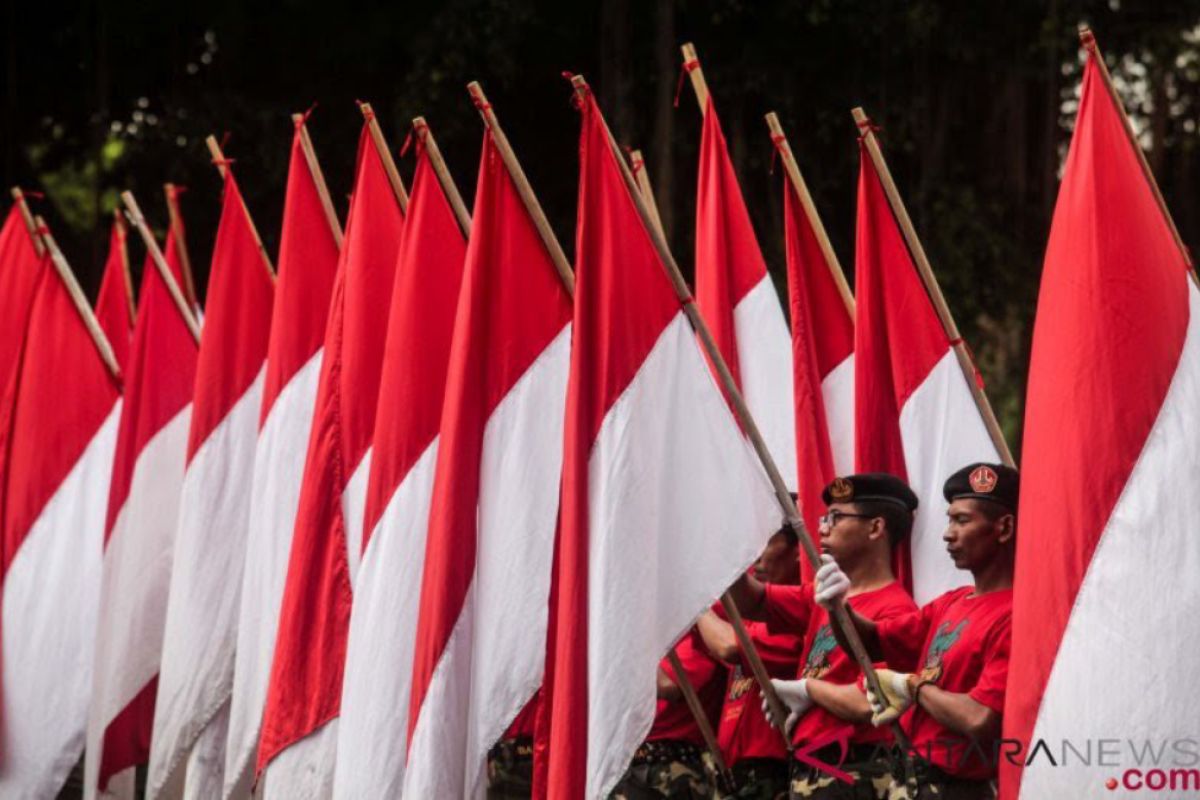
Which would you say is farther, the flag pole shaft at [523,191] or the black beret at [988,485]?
the flag pole shaft at [523,191]

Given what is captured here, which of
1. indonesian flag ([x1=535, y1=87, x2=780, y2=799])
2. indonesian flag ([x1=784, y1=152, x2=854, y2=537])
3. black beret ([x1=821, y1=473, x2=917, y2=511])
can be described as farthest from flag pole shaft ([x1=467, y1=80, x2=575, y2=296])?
indonesian flag ([x1=784, y1=152, x2=854, y2=537])

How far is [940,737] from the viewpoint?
17.9 feet

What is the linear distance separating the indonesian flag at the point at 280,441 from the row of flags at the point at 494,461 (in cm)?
1

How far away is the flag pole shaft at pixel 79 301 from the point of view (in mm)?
8930

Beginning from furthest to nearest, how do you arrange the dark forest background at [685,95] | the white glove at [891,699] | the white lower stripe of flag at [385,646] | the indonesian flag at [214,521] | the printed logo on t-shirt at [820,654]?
1. the dark forest background at [685,95]
2. the indonesian flag at [214,521]
3. the white lower stripe of flag at [385,646]
4. the printed logo on t-shirt at [820,654]
5. the white glove at [891,699]

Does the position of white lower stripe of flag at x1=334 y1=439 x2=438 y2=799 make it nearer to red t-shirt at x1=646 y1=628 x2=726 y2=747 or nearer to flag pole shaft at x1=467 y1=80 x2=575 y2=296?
flag pole shaft at x1=467 y1=80 x2=575 y2=296

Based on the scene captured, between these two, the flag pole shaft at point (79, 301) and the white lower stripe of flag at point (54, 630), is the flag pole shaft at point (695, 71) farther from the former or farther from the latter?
the white lower stripe of flag at point (54, 630)

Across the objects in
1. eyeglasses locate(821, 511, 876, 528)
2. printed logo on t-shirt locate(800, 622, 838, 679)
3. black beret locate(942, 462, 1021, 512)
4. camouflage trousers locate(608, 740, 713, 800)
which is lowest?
camouflage trousers locate(608, 740, 713, 800)

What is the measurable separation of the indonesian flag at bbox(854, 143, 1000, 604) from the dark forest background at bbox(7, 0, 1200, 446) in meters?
6.58

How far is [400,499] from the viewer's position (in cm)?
672

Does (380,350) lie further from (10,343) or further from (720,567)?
(10,343)

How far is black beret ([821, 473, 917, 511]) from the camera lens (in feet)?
20.2

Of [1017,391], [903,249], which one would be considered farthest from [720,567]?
[1017,391]

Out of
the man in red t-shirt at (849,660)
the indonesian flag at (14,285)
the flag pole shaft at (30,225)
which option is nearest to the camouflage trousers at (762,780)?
the man in red t-shirt at (849,660)
